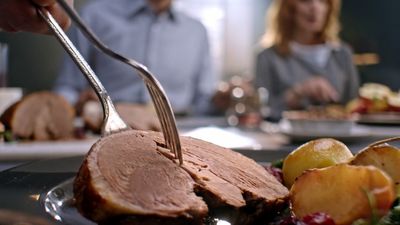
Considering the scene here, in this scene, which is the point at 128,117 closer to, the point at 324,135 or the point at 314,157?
the point at 324,135

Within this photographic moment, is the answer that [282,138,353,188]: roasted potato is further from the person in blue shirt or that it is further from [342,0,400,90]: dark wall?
[342,0,400,90]: dark wall

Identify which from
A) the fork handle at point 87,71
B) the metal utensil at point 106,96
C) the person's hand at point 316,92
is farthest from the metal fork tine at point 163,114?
the person's hand at point 316,92

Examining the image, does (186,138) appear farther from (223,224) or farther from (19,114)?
(19,114)

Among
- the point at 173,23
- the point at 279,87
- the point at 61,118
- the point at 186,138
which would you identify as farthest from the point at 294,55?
the point at 186,138

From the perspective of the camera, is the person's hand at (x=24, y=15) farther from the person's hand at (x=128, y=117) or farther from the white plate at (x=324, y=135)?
the white plate at (x=324, y=135)

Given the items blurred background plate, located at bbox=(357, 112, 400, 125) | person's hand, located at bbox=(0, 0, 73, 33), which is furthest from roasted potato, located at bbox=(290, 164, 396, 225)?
blurred background plate, located at bbox=(357, 112, 400, 125)

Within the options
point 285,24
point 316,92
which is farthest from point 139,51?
point 316,92
